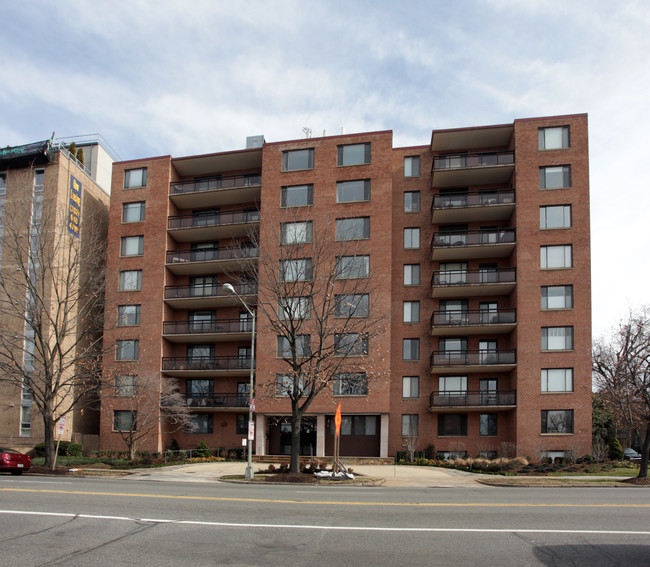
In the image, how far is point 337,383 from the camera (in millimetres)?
41844

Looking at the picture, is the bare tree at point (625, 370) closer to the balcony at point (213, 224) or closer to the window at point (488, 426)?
the window at point (488, 426)

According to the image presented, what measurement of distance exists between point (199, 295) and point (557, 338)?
79.2 ft

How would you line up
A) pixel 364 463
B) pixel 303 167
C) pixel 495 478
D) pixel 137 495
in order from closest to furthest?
pixel 137 495, pixel 495 478, pixel 364 463, pixel 303 167

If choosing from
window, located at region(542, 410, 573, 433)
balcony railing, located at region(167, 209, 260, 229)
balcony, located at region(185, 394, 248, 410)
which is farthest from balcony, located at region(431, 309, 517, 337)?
balcony railing, located at region(167, 209, 260, 229)

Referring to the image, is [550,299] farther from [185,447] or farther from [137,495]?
[137,495]

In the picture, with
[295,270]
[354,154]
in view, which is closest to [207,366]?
[295,270]

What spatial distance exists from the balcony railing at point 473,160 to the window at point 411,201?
263 centimetres

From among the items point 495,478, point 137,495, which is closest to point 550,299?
point 495,478

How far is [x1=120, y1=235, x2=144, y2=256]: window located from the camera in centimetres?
4688

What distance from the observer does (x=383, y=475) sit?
30.1 metres

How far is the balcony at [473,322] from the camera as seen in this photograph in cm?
4138

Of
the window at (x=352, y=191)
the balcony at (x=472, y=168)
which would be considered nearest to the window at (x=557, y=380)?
the balcony at (x=472, y=168)

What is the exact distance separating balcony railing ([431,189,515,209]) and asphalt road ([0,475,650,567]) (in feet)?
93.0

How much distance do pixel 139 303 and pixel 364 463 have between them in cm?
1968
